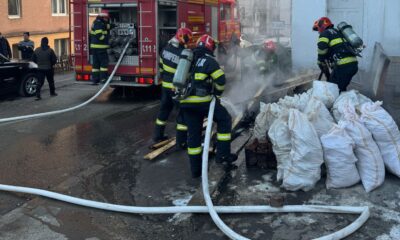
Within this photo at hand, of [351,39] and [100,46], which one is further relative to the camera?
[100,46]

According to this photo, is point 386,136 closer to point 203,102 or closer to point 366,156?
point 366,156

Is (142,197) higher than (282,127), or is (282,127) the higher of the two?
(282,127)

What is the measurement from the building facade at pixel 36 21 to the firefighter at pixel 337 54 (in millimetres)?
13368

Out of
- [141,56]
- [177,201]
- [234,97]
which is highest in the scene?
[141,56]

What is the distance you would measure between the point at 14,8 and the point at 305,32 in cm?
1231

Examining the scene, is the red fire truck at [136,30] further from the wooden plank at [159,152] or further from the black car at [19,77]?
the wooden plank at [159,152]

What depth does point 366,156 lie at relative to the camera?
4.91m

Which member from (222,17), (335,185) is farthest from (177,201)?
(222,17)

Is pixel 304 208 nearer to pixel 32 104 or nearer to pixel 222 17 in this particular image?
pixel 32 104

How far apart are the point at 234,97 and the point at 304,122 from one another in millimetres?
5261

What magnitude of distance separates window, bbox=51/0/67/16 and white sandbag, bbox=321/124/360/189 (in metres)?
18.2

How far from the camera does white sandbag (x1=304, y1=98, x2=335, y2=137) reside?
17.6ft

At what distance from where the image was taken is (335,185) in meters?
4.96

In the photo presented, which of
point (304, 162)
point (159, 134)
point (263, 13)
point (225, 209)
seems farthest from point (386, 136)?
point (263, 13)
